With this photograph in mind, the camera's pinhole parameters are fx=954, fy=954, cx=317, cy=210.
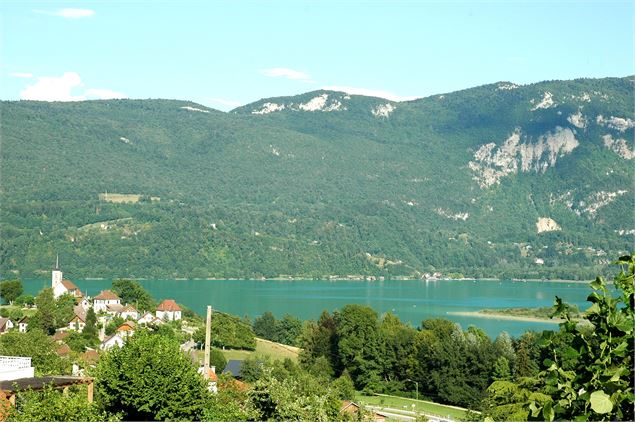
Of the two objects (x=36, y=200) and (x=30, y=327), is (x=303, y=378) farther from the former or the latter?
(x=36, y=200)

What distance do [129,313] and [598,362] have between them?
4401 centimetres

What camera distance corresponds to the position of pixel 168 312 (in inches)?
1854

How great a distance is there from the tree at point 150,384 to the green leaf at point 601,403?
11.9 metres

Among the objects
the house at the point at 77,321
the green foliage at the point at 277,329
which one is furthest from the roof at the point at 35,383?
the green foliage at the point at 277,329

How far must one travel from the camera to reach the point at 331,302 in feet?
285

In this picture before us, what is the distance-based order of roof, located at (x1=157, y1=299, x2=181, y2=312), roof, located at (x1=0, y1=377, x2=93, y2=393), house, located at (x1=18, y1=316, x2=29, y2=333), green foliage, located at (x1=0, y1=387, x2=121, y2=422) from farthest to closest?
roof, located at (x1=157, y1=299, x2=181, y2=312), house, located at (x1=18, y1=316, x2=29, y2=333), roof, located at (x1=0, y1=377, x2=93, y2=393), green foliage, located at (x1=0, y1=387, x2=121, y2=422)

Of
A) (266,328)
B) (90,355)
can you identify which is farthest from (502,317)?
(90,355)

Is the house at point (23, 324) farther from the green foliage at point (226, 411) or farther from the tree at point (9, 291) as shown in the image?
the green foliage at point (226, 411)

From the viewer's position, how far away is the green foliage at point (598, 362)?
9.75ft

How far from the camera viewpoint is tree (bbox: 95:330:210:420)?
1453cm

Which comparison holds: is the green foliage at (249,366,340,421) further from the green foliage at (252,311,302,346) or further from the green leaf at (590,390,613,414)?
the green foliage at (252,311,302,346)

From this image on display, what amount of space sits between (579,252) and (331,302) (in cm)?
10599

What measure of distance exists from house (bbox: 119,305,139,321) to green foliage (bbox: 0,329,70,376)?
626 inches

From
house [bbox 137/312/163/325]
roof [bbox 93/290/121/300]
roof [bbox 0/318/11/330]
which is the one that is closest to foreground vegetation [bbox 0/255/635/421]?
roof [bbox 0/318/11/330]
